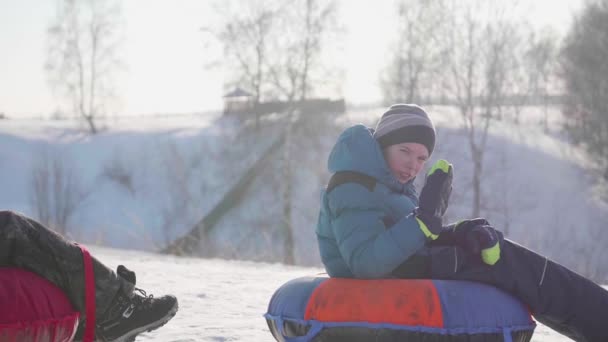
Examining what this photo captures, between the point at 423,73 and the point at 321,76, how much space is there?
339 cm

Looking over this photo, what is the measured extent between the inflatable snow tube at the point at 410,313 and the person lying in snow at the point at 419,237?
0.08 metres

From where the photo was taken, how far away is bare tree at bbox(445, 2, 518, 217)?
1908 cm

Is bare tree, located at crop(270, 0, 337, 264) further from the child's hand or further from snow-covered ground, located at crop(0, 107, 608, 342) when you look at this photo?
the child's hand


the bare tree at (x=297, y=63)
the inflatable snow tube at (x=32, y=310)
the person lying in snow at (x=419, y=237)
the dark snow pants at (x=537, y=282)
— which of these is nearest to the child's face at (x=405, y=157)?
the person lying in snow at (x=419, y=237)

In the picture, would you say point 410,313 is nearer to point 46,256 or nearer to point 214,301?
point 46,256

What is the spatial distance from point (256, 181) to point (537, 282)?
17880 mm

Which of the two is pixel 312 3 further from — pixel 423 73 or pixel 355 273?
pixel 355 273

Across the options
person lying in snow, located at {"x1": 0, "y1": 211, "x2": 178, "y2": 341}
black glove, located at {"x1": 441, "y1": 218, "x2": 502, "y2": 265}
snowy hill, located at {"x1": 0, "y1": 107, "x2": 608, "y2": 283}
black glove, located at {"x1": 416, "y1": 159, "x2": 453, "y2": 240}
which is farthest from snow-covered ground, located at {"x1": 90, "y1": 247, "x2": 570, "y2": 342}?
snowy hill, located at {"x1": 0, "y1": 107, "x2": 608, "y2": 283}

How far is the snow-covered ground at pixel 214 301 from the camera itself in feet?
10.8

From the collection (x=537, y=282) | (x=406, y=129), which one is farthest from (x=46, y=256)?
(x=537, y=282)

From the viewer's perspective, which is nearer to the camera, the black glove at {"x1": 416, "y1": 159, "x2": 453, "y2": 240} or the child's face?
the black glove at {"x1": 416, "y1": 159, "x2": 453, "y2": 240}

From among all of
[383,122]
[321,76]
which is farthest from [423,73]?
[383,122]

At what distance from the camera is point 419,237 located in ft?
7.86

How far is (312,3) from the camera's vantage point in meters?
18.1
